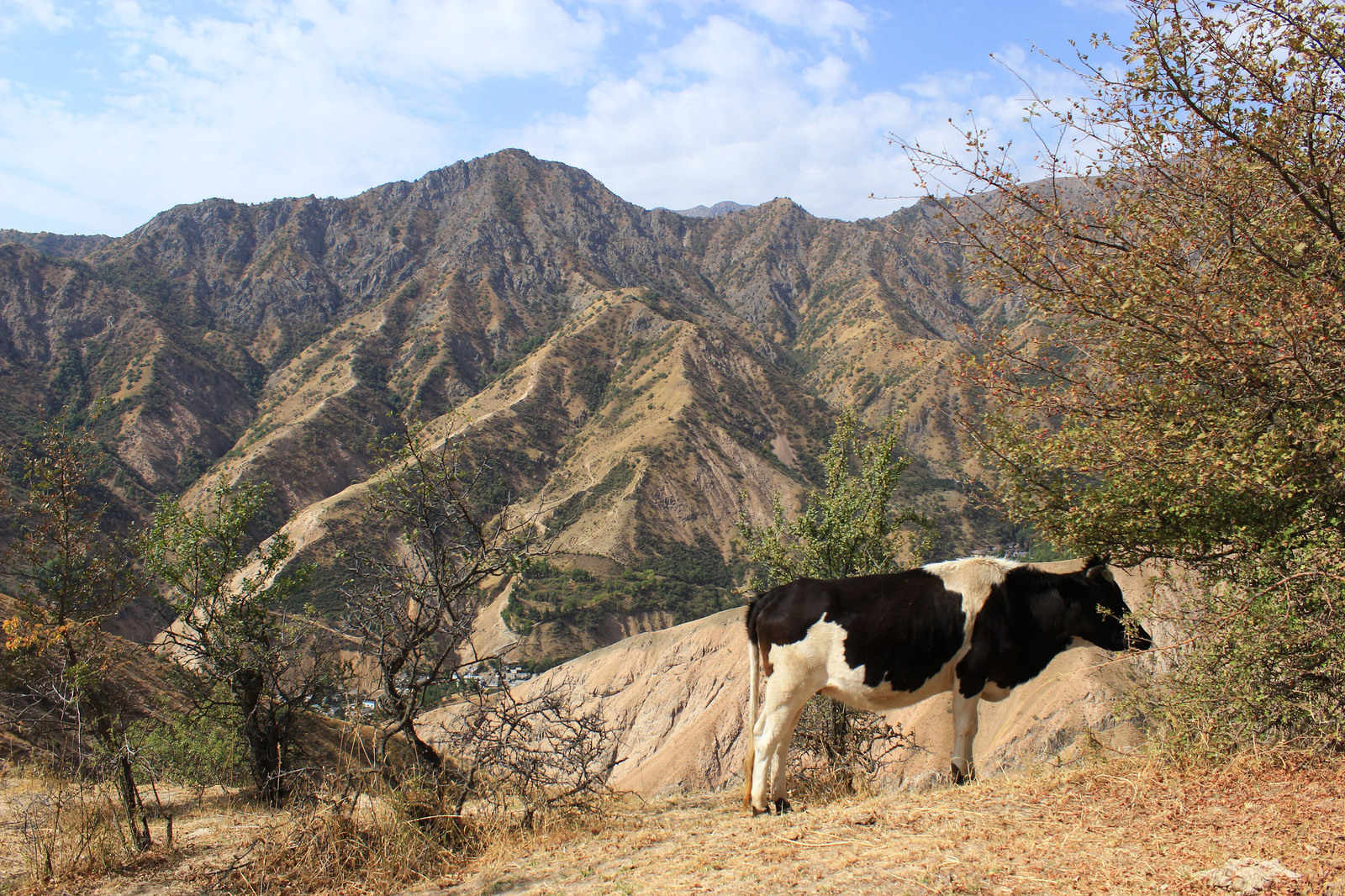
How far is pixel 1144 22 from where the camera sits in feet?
24.9

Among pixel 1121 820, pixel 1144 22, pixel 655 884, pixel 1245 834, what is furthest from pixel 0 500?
pixel 1144 22

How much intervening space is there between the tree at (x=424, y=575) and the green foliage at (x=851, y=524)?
25.7 ft

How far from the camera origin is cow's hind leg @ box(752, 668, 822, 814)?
24.6 ft

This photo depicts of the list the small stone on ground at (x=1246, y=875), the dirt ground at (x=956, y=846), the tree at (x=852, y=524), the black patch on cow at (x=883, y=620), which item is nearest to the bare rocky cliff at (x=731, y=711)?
the dirt ground at (x=956, y=846)

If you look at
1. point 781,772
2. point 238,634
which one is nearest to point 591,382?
point 238,634

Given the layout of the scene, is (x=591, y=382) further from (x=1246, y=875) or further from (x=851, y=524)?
(x=1246, y=875)

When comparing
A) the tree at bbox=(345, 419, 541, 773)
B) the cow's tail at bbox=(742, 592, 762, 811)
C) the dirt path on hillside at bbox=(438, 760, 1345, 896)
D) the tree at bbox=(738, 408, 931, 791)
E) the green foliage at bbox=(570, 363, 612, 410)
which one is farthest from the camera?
the green foliage at bbox=(570, 363, 612, 410)

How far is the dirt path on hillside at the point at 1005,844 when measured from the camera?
465 cm

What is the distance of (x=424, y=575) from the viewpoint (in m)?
8.45

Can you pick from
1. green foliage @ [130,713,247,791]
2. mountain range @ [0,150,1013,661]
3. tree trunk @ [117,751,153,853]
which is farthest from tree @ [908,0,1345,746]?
mountain range @ [0,150,1013,661]

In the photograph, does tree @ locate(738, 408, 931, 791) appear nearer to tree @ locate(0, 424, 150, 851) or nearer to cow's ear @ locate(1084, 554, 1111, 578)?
cow's ear @ locate(1084, 554, 1111, 578)

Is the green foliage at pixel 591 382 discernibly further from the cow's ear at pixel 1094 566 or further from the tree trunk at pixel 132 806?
the cow's ear at pixel 1094 566

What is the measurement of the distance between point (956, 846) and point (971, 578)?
3201mm

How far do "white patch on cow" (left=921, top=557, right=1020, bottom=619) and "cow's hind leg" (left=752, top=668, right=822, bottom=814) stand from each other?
1.76 metres
